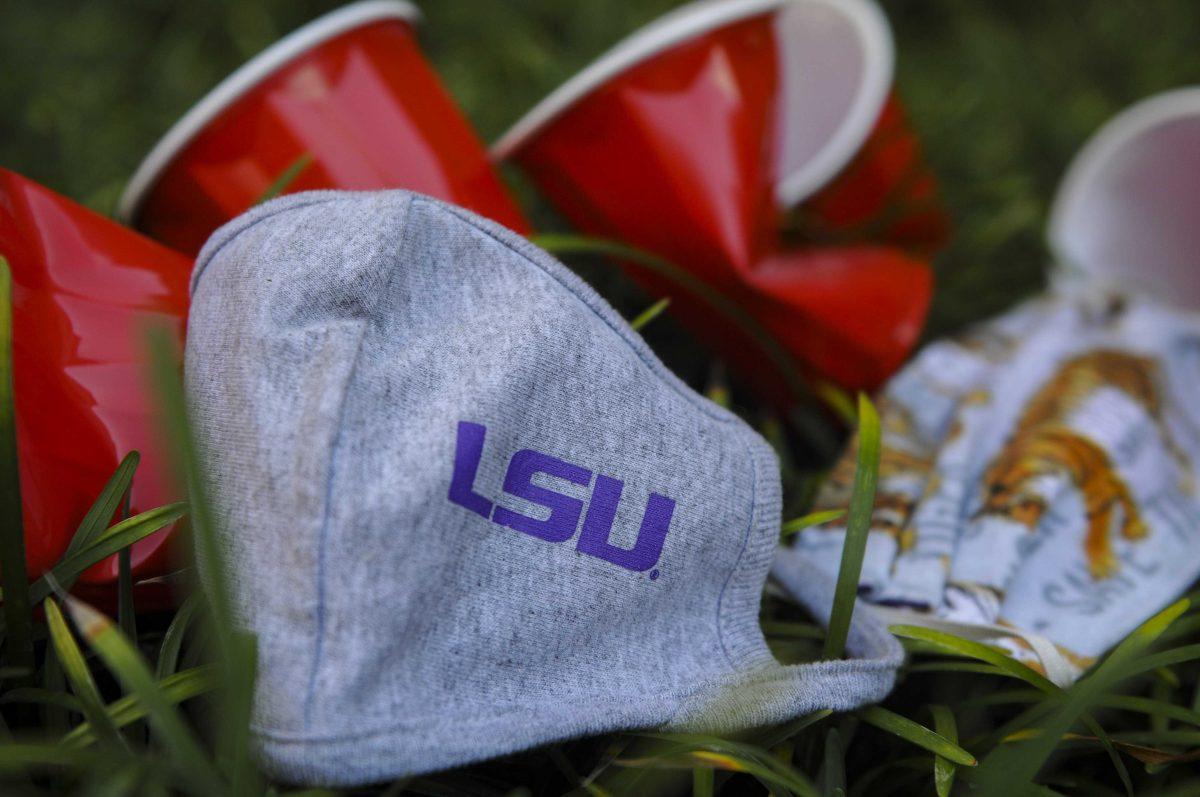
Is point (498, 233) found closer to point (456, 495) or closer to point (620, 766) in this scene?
point (456, 495)

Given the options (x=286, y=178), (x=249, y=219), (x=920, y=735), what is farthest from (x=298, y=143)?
(x=920, y=735)

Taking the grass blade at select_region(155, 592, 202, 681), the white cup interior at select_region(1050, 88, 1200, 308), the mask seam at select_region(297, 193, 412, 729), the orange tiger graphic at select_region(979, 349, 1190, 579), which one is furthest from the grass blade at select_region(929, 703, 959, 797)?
the white cup interior at select_region(1050, 88, 1200, 308)

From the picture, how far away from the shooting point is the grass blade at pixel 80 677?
54 cm

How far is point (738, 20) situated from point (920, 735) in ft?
2.27

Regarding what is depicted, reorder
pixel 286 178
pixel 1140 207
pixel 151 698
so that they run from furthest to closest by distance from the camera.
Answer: pixel 1140 207
pixel 286 178
pixel 151 698

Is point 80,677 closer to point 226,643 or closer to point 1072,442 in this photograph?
point 226,643

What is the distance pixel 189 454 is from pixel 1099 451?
814 mm

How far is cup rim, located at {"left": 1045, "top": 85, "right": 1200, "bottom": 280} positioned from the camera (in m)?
1.12

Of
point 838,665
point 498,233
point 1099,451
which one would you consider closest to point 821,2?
point 1099,451

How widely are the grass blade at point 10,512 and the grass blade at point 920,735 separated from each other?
0.56 m

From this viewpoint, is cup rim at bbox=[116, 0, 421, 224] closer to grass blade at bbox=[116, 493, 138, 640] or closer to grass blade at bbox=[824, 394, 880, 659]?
grass blade at bbox=[116, 493, 138, 640]

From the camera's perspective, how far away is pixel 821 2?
1.21m

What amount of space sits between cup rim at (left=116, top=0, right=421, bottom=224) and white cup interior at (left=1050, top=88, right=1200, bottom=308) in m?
0.91

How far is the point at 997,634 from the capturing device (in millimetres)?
712
